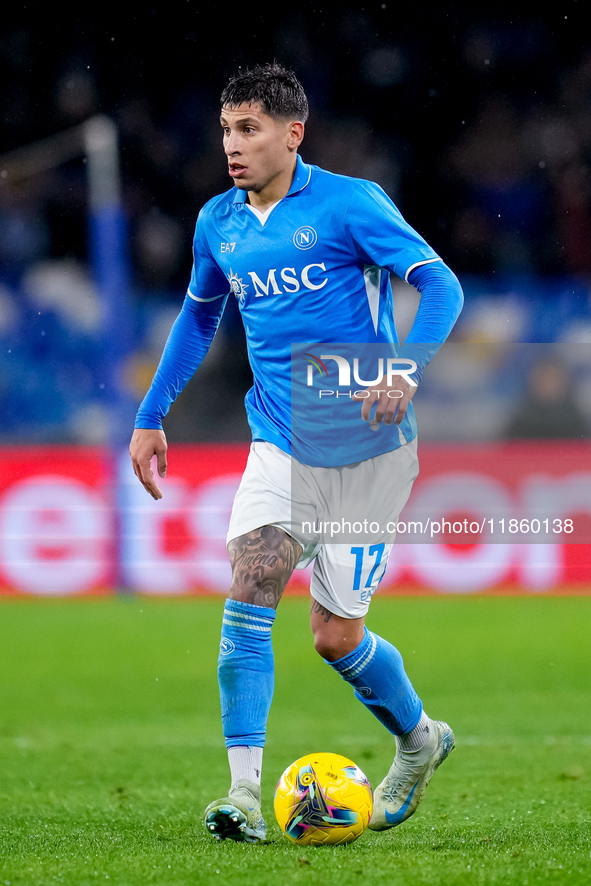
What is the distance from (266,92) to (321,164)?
10.4 m

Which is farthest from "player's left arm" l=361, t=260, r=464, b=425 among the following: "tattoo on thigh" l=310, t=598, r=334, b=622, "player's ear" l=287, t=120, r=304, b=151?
"tattoo on thigh" l=310, t=598, r=334, b=622

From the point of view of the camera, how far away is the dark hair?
11.9 feet

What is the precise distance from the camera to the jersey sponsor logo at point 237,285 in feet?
12.2

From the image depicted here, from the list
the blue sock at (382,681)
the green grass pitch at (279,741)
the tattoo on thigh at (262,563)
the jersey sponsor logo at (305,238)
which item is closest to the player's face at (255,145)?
the jersey sponsor logo at (305,238)

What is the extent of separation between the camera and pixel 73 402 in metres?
12.0

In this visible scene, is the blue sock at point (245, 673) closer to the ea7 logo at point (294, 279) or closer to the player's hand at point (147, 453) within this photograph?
the player's hand at point (147, 453)

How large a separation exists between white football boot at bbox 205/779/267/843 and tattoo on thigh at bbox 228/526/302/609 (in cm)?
49

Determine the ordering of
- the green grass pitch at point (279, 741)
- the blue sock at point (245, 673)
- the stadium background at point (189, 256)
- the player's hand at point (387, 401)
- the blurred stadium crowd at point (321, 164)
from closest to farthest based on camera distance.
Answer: the green grass pitch at point (279, 741)
the player's hand at point (387, 401)
the blue sock at point (245, 673)
the stadium background at point (189, 256)
the blurred stadium crowd at point (321, 164)

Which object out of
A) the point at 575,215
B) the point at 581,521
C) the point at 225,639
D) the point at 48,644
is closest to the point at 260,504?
the point at 225,639

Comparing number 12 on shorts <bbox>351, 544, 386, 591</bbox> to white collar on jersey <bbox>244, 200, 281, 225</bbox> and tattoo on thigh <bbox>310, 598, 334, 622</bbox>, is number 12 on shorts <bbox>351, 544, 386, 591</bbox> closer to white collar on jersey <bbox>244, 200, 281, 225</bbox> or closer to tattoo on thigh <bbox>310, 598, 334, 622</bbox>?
tattoo on thigh <bbox>310, 598, 334, 622</bbox>

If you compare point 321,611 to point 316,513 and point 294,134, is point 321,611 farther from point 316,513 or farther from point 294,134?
point 294,134

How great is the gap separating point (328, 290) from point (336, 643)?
3.37 feet

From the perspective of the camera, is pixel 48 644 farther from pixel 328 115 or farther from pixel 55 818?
pixel 328 115

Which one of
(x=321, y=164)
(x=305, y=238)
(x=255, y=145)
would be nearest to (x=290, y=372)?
(x=305, y=238)
